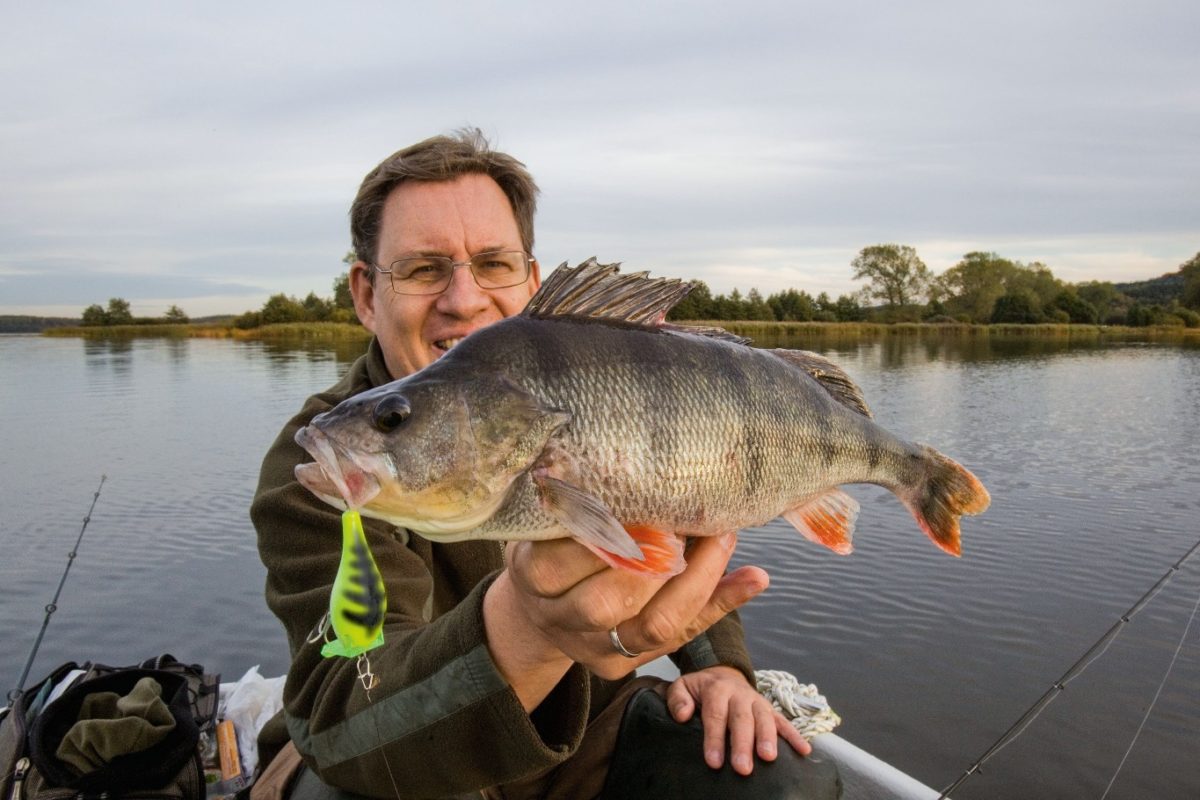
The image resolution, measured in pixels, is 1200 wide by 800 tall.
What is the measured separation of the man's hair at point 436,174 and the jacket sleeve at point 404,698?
54.5 inches

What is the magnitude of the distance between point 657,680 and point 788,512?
4.84 ft

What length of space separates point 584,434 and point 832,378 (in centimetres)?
107

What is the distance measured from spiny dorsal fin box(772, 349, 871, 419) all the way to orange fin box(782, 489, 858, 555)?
299mm

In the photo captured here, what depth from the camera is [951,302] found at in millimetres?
99188

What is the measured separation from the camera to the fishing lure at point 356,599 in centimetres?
167

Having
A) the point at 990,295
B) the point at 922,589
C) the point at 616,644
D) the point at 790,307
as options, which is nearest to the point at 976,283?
the point at 990,295

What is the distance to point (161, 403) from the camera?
24156 millimetres

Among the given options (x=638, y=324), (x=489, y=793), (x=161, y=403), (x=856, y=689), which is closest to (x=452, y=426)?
(x=638, y=324)

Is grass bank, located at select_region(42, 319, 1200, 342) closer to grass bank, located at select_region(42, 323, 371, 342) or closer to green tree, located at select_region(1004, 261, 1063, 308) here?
grass bank, located at select_region(42, 323, 371, 342)

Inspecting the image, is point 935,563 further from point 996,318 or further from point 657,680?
point 996,318

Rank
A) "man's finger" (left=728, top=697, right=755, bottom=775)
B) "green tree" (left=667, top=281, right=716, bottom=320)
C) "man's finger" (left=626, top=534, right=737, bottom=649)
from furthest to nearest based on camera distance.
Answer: "green tree" (left=667, top=281, right=716, bottom=320) → "man's finger" (left=728, top=697, right=755, bottom=775) → "man's finger" (left=626, top=534, right=737, bottom=649)

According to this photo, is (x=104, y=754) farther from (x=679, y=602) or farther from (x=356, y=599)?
(x=679, y=602)

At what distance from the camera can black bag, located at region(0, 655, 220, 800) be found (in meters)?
3.28

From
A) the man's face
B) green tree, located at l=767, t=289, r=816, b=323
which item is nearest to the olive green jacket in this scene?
the man's face
